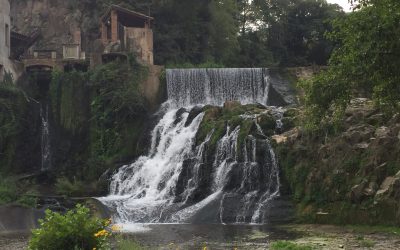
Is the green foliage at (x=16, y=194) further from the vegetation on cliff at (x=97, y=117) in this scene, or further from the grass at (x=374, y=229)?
the grass at (x=374, y=229)

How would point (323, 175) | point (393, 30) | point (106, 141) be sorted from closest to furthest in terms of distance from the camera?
1. point (393, 30)
2. point (323, 175)
3. point (106, 141)

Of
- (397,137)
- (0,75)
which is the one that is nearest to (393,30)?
(397,137)

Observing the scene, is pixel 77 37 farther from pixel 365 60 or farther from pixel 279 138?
pixel 365 60

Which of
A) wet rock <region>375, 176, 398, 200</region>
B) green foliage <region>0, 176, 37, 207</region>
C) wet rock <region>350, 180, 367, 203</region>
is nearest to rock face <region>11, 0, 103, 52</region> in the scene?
green foliage <region>0, 176, 37, 207</region>

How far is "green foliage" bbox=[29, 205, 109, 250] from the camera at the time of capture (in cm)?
1148

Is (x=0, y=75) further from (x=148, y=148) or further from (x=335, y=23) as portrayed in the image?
(x=335, y=23)

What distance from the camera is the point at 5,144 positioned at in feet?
119

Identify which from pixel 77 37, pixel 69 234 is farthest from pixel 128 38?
pixel 69 234

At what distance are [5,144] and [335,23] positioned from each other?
24705 millimetres

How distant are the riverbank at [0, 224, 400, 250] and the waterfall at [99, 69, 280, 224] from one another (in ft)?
7.41

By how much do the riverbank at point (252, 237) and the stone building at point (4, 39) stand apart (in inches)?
814

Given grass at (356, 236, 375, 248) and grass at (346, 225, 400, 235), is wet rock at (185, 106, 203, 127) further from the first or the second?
grass at (356, 236, 375, 248)

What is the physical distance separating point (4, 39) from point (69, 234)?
33634 millimetres

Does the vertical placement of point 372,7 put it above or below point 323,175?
above
